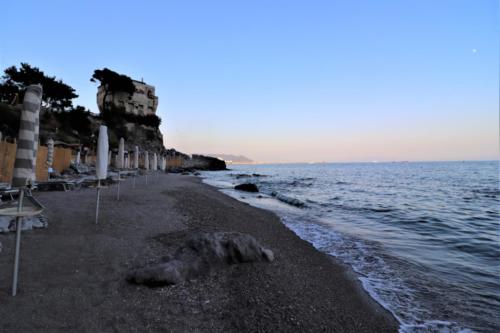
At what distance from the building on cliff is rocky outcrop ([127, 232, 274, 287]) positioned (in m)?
71.5

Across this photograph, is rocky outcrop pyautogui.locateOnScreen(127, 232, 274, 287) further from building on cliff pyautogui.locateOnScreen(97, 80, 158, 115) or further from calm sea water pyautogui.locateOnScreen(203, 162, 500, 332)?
building on cliff pyautogui.locateOnScreen(97, 80, 158, 115)

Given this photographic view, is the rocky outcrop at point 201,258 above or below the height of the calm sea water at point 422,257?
above

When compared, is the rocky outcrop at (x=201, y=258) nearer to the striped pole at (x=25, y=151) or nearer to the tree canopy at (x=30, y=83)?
the striped pole at (x=25, y=151)

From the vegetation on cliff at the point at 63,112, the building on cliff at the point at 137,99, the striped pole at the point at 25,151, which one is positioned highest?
Answer: the building on cliff at the point at 137,99

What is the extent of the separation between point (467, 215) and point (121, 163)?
16.5m

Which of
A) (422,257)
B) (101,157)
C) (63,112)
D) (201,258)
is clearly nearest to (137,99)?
(63,112)

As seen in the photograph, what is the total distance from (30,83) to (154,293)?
5264 cm

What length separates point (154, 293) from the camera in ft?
11.2

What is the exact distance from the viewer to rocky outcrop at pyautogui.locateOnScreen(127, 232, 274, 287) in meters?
3.64

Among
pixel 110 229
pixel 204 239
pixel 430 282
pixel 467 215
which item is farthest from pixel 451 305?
pixel 467 215

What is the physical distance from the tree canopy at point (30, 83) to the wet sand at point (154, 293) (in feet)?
148

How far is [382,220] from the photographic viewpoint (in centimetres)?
1078

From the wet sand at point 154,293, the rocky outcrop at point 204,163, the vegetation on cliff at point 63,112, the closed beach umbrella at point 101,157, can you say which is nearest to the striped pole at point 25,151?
the wet sand at point 154,293

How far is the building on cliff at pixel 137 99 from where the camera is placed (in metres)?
65.9
